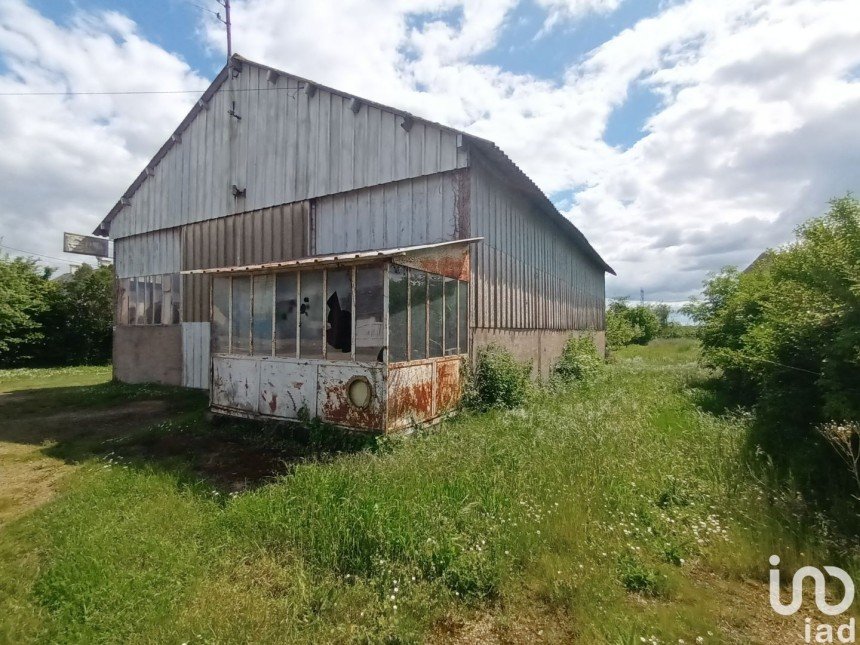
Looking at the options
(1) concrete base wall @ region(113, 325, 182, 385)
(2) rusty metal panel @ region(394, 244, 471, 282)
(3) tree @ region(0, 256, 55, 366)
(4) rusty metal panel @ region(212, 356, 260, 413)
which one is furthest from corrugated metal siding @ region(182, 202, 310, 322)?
(3) tree @ region(0, 256, 55, 366)

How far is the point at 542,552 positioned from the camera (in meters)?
3.27

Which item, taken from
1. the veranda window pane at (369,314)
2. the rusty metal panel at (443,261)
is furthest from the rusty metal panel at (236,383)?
the rusty metal panel at (443,261)

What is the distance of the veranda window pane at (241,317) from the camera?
7125 millimetres

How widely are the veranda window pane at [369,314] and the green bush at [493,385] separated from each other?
9.02ft

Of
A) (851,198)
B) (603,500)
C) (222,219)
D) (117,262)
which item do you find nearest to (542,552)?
(603,500)

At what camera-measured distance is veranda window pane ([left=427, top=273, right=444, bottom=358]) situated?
6.77 metres

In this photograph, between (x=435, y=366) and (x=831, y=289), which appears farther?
(x=435, y=366)

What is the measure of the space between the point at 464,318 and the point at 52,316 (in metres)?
23.7

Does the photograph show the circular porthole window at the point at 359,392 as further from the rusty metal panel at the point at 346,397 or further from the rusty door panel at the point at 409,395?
the rusty door panel at the point at 409,395

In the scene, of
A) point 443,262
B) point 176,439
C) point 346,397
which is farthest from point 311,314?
point 176,439

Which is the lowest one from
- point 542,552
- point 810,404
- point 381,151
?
point 542,552

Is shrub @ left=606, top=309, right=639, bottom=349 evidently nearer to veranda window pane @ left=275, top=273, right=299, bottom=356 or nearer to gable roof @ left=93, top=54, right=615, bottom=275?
gable roof @ left=93, top=54, right=615, bottom=275

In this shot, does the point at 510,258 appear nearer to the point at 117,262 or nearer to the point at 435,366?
the point at 435,366

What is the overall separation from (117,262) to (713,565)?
1722cm
